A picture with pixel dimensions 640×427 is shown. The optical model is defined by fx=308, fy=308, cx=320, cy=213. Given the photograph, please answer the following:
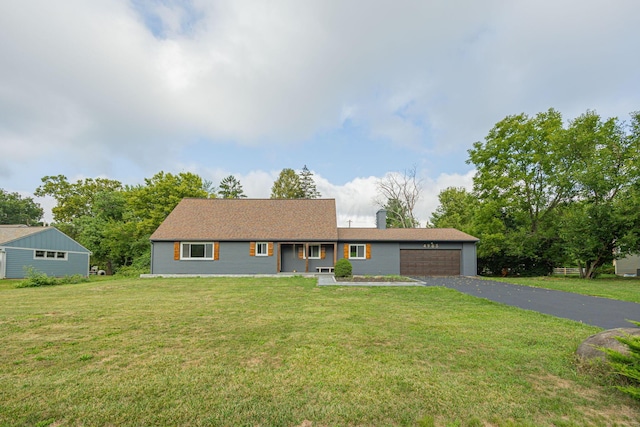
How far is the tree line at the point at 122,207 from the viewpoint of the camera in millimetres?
27062

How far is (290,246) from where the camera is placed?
19906 mm

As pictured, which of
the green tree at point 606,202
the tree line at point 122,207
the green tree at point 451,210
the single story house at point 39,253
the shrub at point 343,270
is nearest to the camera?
the shrub at point 343,270

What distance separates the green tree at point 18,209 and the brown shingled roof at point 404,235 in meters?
51.7

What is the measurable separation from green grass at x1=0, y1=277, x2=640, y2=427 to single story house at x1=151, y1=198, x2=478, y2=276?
11.6 m

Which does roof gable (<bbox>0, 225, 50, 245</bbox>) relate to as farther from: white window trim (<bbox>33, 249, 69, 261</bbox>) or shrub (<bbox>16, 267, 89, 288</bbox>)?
shrub (<bbox>16, 267, 89, 288</bbox>)

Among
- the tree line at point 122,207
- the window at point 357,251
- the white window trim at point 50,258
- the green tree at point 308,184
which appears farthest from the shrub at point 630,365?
the green tree at point 308,184

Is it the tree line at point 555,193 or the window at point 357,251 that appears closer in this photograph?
the tree line at point 555,193

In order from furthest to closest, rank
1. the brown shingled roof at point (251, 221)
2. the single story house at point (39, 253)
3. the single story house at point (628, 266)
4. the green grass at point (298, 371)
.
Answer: the single story house at point (628, 266) < the single story house at point (39, 253) < the brown shingled roof at point (251, 221) < the green grass at point (298, 371)

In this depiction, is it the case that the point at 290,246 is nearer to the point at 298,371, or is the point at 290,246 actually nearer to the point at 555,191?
the point at 298,371

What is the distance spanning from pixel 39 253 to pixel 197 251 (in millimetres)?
14176

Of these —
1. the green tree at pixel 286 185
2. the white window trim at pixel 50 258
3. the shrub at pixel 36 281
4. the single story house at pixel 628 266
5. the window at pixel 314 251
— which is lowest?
the single story house at pixel 628 266

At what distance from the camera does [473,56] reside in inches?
525

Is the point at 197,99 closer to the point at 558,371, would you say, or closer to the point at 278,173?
the point at 558,371

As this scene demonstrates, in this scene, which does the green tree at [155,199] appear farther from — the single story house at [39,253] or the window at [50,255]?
the window at [50,255]
